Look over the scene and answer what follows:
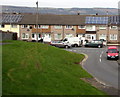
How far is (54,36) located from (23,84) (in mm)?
63056

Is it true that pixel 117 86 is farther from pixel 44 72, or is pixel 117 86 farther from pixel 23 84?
pixel 23 84

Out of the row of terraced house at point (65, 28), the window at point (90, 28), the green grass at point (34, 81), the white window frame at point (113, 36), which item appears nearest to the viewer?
the green grass at point (34, 81)

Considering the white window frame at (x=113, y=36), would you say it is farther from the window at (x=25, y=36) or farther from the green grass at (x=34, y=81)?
the green grass at (x=34, y=81)

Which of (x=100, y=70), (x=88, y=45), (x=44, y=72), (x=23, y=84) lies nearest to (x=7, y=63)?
(x=44, y=72)

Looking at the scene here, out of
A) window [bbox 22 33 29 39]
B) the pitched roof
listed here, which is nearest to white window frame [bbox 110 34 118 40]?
the pitched roof

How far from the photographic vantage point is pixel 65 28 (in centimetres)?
8150

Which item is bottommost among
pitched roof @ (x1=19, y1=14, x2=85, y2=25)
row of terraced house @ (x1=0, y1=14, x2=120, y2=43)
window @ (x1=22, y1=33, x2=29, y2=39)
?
window @ (x1=22, y1=33, x2=29, y2=39)

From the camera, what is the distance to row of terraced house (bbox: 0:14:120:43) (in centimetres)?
8050

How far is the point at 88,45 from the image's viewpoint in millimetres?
65062

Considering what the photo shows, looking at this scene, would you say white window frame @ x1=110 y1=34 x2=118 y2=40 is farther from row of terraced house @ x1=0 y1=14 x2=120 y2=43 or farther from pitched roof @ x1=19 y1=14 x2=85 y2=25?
pitched roof @ x1=19 y1=14 x2=85 y2=25

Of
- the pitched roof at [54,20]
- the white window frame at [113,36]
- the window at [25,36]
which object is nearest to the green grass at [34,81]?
the window at [25,36]

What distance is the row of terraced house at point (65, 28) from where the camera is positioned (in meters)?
80.5

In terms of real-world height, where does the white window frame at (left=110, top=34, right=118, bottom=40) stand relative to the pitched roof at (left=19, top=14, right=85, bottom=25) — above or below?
below

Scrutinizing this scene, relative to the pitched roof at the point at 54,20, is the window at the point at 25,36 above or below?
below
